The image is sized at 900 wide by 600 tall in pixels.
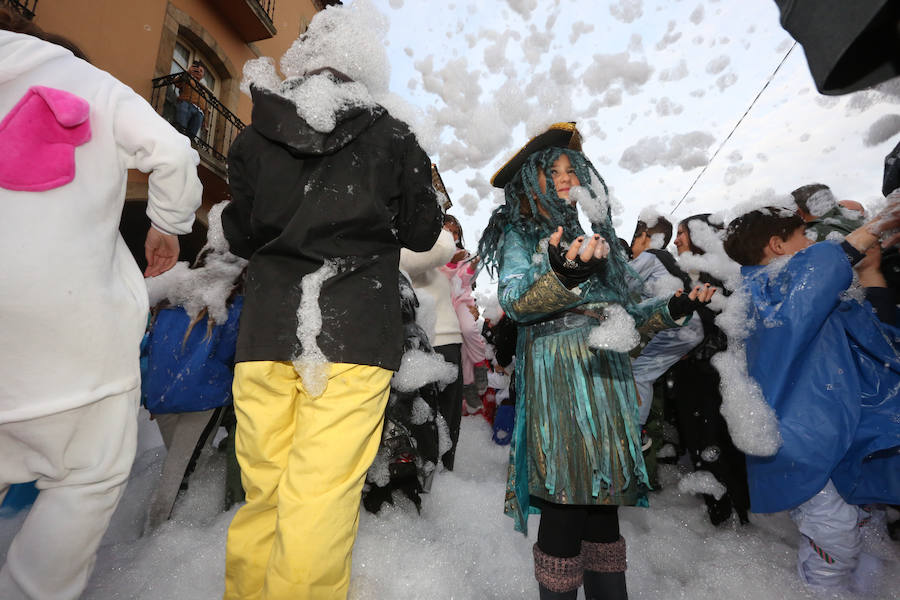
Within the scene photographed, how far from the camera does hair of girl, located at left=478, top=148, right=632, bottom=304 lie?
1534 mm

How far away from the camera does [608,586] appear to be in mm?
1389

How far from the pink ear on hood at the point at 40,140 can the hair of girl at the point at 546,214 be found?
1.32 metres

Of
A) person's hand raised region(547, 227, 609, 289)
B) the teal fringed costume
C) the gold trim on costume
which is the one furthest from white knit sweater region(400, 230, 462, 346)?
person's hand raised region(547, 227, 609, 289)

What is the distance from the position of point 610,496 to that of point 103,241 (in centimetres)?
A: 167

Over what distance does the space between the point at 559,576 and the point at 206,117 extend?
30.9 feet

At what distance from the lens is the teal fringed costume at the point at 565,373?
1319 millimetres

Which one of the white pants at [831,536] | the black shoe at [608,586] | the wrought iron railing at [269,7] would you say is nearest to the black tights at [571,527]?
the black shoe at [608,586]

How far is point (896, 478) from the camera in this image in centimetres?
162

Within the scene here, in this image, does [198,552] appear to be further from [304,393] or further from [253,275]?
[253,275]

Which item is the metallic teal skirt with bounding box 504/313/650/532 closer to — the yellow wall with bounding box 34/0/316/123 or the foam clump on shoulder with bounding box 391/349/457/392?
the foam clump on shoulder with bounding box 391/349/457/392

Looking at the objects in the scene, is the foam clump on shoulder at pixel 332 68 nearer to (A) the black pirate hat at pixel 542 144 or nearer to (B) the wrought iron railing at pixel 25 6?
(A) the black pirate hat at pixel 542 144

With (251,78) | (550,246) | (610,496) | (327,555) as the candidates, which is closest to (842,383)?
(610,496)

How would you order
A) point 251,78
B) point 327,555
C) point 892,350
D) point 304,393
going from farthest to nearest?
point 892,350 < point 251,78 < point 304,393 < point 327,555

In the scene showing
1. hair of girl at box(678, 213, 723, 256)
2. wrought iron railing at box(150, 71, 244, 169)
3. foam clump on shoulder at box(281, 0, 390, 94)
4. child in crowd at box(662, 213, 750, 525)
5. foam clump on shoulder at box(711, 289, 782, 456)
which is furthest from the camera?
wrought iron railing at box(150, 71, 244, 169)
